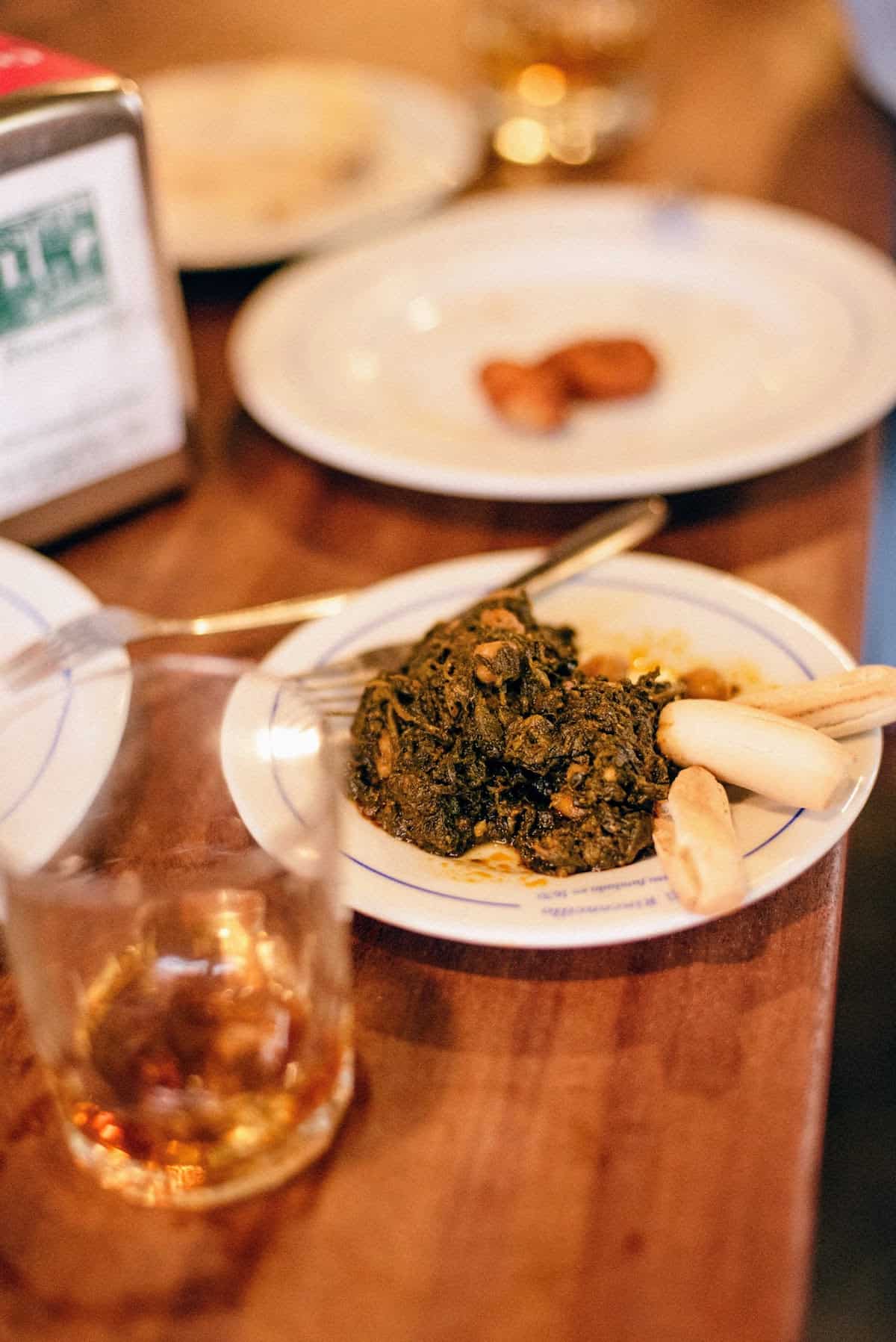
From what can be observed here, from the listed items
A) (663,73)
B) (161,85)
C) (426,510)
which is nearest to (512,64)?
(663,73)

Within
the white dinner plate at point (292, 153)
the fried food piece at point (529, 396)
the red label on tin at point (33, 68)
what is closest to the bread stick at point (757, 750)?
the fried food piece at point (529, 396)

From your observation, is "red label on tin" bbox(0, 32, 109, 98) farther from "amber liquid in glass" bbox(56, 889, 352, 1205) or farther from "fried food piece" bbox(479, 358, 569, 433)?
"amber liquid in glass" bbox(56, 889, 352, 1205)

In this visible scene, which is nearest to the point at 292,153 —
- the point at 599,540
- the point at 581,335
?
the point at 581,335

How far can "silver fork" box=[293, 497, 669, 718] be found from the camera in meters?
0.80

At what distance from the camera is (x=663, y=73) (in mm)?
1869

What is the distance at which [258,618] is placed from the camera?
0.94 m

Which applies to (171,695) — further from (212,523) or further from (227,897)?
(212,523)

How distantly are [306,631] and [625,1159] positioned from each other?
1.30 ft

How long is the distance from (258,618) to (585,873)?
37 centimetres

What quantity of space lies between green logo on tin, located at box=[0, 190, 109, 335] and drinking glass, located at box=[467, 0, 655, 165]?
2.85ft

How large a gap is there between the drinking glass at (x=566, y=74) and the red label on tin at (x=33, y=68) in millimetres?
849

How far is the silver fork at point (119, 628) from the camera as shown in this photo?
0.85 m

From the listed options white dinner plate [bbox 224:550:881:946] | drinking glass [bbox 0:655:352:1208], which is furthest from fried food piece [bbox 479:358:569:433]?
drinking glass [bbox 0:655:352:1208]

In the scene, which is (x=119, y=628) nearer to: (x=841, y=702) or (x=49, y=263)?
(x=49, y=263)
